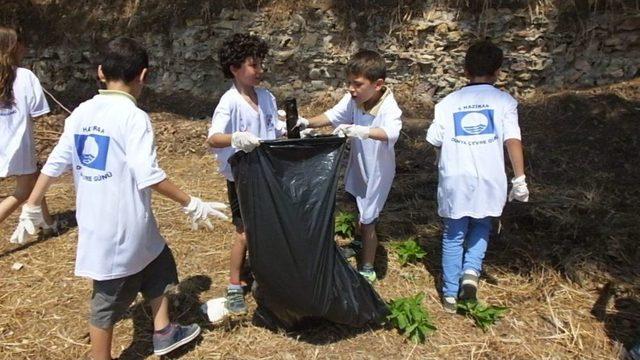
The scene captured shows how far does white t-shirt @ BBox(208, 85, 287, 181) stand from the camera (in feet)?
9.36

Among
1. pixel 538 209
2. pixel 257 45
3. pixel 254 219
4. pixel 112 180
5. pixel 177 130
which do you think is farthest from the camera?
pixel 177 130

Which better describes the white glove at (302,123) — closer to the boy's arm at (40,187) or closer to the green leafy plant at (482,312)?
the boy's arm at (40,187)

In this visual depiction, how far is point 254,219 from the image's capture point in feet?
8.50

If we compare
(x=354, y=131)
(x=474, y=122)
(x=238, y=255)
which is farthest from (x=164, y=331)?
(x=474, y=122)

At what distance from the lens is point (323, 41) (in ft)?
25.8

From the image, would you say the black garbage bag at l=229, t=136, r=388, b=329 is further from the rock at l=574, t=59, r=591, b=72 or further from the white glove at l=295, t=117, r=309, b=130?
the rock at l=574, t=59, r=591, b=72

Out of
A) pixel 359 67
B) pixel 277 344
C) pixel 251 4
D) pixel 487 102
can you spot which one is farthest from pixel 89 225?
pixel 251 4

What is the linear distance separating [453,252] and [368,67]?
124 centimetres

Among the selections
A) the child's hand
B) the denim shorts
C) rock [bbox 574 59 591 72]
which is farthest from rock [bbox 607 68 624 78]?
the denim shorts

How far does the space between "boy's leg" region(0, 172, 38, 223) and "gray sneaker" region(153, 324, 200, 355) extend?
1921 mm

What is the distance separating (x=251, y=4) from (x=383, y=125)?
579cm

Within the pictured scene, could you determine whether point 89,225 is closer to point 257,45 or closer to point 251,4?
point 257,45

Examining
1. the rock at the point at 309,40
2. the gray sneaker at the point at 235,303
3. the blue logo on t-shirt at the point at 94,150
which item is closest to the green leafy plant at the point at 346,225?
the gray sneaker at the point at 235,303

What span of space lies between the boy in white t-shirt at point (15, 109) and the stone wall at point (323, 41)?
158 inches
